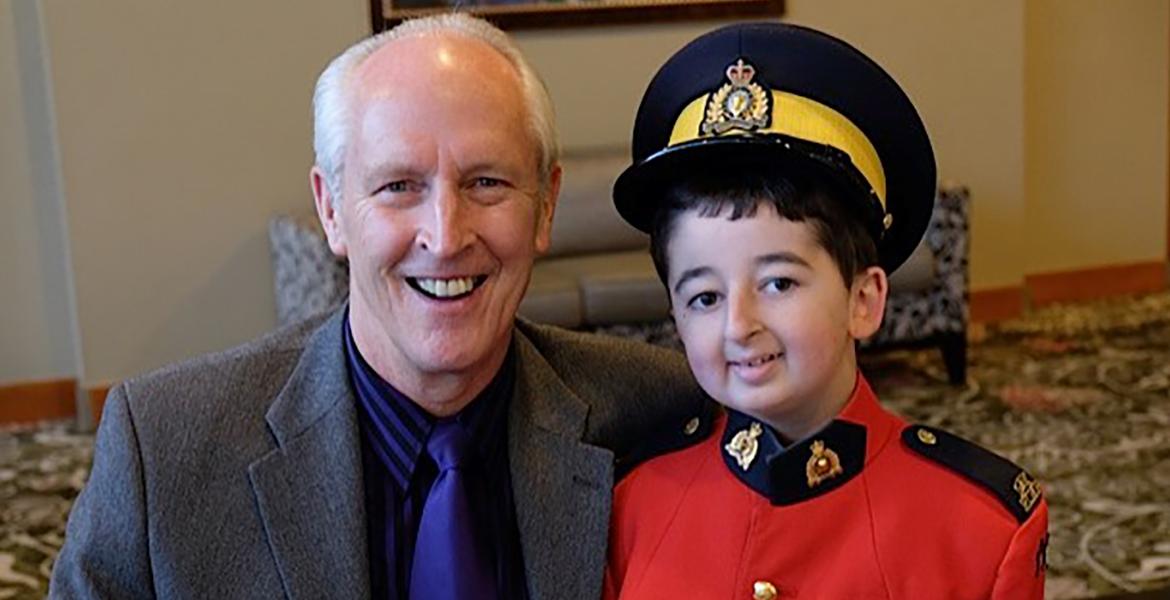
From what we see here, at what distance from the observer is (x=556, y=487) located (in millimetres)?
1737

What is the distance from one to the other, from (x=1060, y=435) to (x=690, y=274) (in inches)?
135

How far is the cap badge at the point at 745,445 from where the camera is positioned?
5.35ft

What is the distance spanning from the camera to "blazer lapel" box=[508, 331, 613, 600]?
5.56 feet

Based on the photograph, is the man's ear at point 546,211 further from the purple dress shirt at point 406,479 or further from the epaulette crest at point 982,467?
the epaulette crest at point 982,467

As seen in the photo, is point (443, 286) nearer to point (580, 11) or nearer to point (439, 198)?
point (439, 198)

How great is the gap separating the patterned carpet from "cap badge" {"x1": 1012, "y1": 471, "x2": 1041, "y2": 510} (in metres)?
2.02

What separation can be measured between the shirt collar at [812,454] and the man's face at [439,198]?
295 mm

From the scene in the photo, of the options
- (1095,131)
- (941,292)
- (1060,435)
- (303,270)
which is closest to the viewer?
(1060,435)

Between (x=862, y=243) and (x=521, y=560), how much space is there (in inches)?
20.1

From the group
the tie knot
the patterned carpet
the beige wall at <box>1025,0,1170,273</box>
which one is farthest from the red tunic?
the beige wall at <box>1025,0,1170,273</box>

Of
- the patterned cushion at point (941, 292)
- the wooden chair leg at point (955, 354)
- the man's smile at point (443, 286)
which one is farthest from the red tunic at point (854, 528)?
the wooden chair leg at point (955, 354)

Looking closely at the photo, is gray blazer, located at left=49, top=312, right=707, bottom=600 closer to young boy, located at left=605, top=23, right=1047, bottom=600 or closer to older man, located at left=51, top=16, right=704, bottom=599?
older man, located at left=51, top=16, right=704, bottom=599

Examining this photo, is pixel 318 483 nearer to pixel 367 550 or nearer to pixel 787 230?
pixel 367 550

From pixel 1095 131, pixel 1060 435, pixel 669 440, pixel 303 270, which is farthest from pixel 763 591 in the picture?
pixel 1095 131
